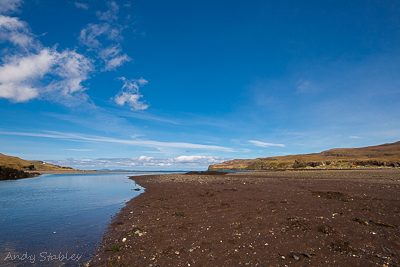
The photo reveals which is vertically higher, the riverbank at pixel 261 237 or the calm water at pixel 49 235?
the riverbank at pixel 261 237

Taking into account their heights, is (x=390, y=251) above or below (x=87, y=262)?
above

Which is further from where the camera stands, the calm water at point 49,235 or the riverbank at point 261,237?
the calm water at point 49,235

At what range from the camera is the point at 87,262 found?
8.50 m

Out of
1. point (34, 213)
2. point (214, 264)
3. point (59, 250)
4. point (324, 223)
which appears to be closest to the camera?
point (214, 264)

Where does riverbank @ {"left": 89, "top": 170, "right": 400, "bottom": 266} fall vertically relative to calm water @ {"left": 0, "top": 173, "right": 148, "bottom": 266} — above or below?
above

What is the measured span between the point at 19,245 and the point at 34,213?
9.26 metres

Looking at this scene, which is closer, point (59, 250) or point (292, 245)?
point (292, 245)

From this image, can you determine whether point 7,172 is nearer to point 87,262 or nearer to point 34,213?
point 34,213

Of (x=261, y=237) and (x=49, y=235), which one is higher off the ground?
(x=261, y=237)

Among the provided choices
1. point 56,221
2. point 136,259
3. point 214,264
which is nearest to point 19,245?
point 56,221

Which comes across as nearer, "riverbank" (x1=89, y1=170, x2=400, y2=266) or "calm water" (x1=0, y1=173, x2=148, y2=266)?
"riverbank" (x1=89, y1=170, x2=400, y2=266)

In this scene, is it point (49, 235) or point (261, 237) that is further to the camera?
point (49, 235)

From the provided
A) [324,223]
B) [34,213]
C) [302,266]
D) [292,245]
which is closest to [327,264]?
[302,266]

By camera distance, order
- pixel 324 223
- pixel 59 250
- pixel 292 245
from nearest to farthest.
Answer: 1. pixel 292 245
2. pixel 59 250
3. pixel 324 223
